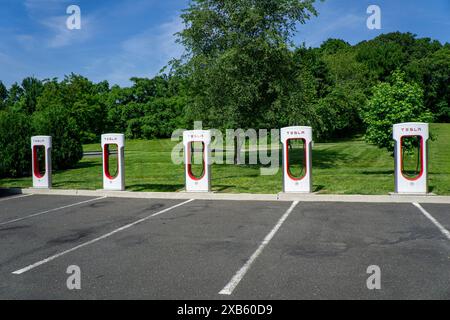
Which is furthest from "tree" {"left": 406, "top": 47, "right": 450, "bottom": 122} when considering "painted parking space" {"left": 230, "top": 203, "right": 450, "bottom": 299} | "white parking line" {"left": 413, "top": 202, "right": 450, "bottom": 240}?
"painted parking space" {"left": 230, "top": 203, "right": 450, "bottom": 299}

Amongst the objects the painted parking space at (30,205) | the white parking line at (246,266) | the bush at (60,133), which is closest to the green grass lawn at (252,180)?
the bush at (60,133)

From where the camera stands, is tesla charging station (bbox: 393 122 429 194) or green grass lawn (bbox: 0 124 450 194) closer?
tesla charging station (bbox: 393 122 429 194)

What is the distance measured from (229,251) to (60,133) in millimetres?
17619

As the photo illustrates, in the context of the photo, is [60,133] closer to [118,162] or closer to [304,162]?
[118,162]

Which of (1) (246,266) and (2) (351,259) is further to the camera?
(2) (351,259)

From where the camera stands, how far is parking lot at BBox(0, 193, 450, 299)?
4.71 m

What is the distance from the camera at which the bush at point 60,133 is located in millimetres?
20966

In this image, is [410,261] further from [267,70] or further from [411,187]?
[267,70]

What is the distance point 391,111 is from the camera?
14.7 metres

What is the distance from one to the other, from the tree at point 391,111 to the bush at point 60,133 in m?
14.9

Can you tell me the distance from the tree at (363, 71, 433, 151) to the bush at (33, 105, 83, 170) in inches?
588

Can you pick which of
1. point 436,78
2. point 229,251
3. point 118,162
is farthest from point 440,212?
point 436,78

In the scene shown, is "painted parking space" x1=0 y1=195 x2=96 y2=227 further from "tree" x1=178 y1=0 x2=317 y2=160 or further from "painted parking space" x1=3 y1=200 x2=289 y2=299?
"tree" x1=178 y1=0 x2=317 y2=160
